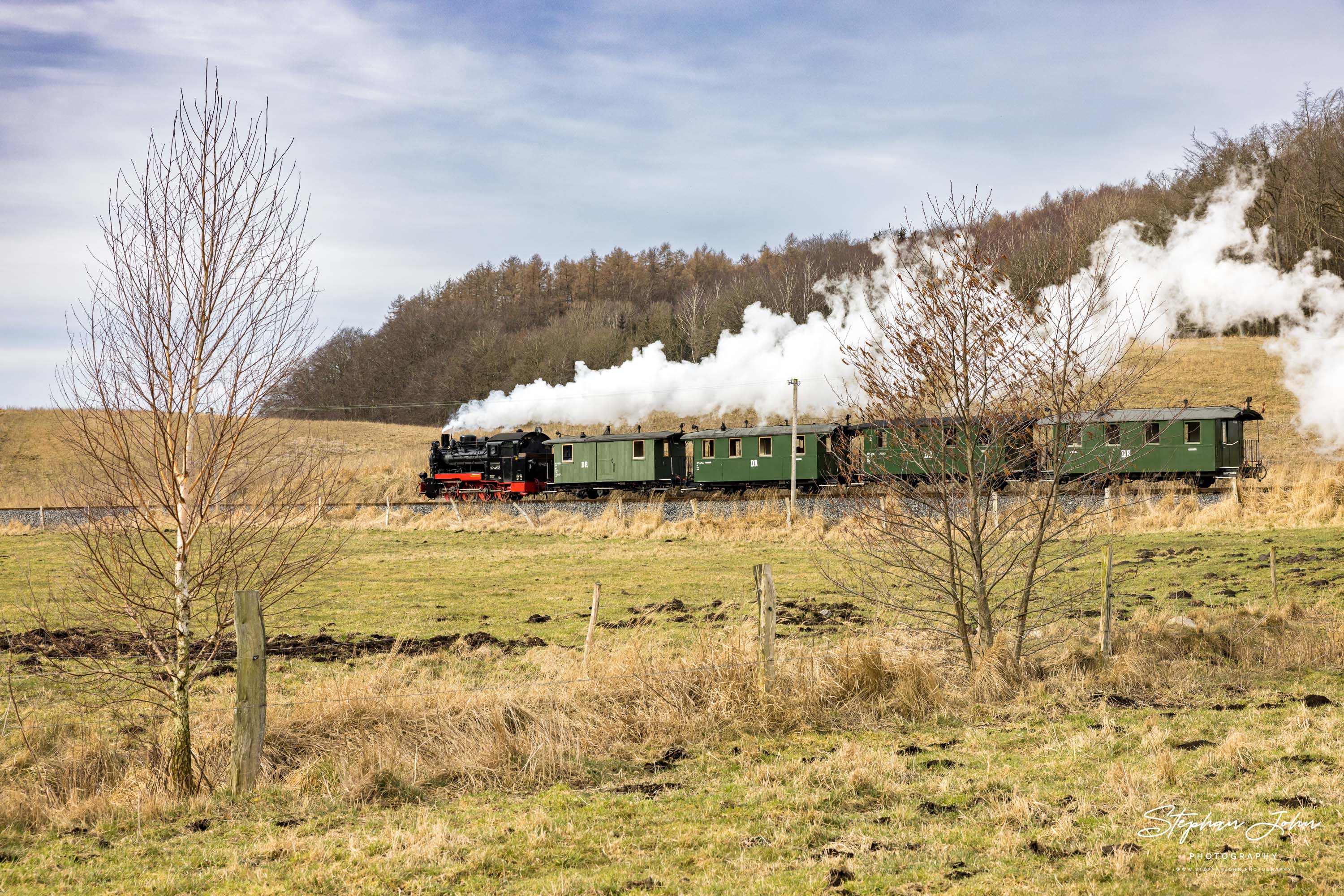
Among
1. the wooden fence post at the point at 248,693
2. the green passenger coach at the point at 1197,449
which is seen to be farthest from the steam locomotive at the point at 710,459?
the wooden fence post at the point at 248,693

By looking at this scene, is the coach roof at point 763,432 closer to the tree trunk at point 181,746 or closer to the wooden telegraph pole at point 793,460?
the wooden telegraph pole at point 793,460

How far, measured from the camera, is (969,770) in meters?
6.70

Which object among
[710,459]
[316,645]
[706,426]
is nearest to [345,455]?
[710,459]

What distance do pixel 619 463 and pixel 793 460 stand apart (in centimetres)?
1261

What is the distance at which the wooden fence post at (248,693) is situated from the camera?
6891 mm

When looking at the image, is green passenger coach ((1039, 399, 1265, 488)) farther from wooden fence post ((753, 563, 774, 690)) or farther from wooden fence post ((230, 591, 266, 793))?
wooden fence post ((230, 591, 266, 793))

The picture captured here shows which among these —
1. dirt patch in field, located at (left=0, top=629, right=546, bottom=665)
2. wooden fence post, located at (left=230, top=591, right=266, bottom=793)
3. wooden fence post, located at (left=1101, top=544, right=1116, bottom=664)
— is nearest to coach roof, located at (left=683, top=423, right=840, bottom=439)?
dirt patch in field, located at (left=0, top=629, right=546, bottom=665)

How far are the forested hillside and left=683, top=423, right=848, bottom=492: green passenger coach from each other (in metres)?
14.7

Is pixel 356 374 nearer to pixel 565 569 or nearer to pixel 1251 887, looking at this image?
pixel 565 569

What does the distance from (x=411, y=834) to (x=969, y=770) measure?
3.86 meters

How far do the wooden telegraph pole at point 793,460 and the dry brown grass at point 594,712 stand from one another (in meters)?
16.0

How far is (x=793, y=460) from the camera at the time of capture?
28828 mm

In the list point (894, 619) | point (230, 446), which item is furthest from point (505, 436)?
point (230, 446)

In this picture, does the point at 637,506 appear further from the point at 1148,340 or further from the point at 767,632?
the point at 1148,340
